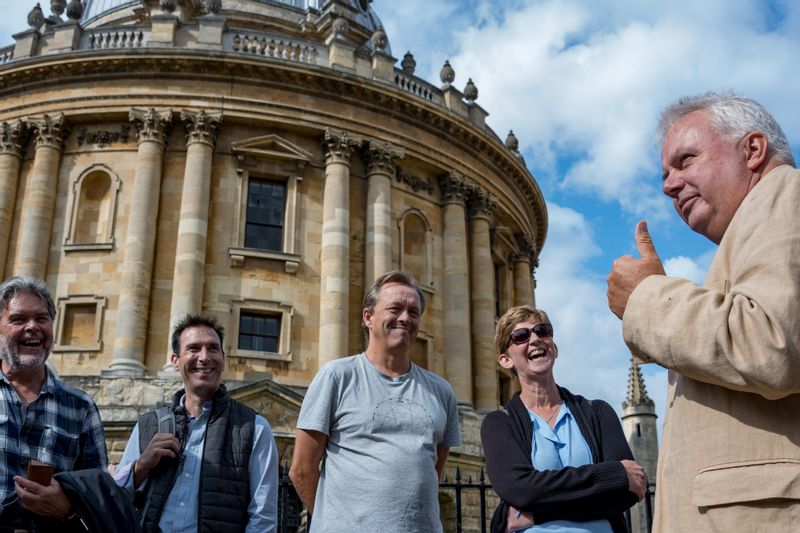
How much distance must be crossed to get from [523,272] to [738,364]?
91.3ft

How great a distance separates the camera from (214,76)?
21.8 metres

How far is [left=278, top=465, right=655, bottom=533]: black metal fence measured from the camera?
283 inches

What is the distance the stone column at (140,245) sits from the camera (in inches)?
747

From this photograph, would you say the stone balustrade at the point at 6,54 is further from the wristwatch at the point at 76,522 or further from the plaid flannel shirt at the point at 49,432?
the wristwatch at the point at 76,522

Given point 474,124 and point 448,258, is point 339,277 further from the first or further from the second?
point 474,124

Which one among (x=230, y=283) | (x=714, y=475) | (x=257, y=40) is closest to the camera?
(x=714, y=475)

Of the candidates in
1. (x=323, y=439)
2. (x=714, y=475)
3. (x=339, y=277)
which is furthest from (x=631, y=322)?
(x=339, y=277)

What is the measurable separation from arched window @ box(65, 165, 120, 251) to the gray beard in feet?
57.6

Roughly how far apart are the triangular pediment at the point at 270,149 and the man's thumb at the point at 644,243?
20.0 m

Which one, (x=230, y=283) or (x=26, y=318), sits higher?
(x=230, y=283)

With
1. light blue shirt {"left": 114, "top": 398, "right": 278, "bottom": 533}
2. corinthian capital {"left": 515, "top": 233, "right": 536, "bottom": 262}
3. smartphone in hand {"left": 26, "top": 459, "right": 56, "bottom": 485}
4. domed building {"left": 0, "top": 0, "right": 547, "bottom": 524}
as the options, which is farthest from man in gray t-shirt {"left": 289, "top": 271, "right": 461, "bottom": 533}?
corinthian capital {"left": 515, "top": 233, "right": 536, "bottom": 262}

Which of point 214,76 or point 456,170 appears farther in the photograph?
point 456,170

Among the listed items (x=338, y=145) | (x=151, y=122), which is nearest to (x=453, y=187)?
(x=338, y=145)

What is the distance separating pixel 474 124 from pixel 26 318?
72.9 feet
